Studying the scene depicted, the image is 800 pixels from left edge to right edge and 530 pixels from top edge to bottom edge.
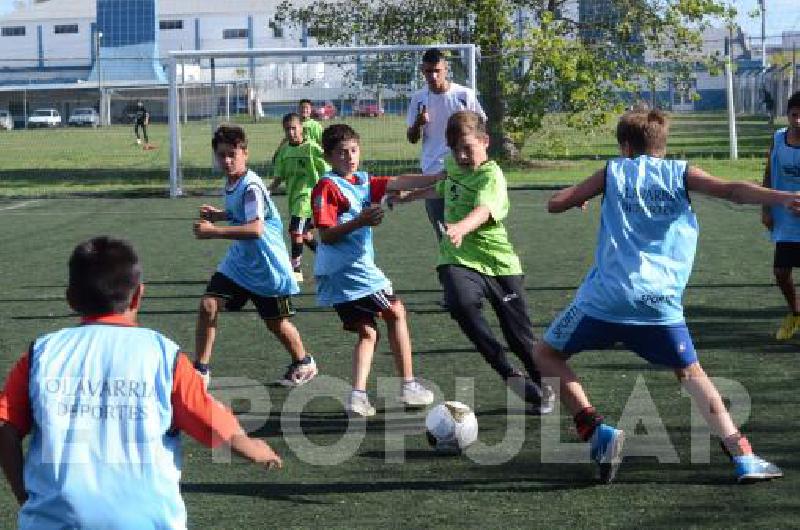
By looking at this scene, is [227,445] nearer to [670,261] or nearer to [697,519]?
[697,519]

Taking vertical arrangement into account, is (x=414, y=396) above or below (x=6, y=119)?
below

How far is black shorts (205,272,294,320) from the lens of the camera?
27.9 feet

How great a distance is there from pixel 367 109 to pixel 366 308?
64.2 feet

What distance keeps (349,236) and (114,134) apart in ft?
175

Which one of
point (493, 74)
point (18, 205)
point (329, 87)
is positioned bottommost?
point (18, 205)

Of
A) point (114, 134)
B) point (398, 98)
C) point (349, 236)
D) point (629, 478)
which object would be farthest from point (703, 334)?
point (114, 134)

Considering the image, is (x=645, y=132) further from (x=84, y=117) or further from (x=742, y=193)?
(x=84, y=117)

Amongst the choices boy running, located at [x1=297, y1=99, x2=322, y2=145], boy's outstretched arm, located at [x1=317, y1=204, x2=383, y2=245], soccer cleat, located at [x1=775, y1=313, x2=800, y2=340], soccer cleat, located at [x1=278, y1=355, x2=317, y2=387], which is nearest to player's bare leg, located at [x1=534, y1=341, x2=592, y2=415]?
boy's outstretched arm, located at [x1=317, y1=204, x2=383, y2=245]

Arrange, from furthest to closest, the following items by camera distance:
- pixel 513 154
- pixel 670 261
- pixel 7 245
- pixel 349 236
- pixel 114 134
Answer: pixel 114 134 < pixel 513 154 < pixel 7 245 < pixel 349 236 < pixel 670 261

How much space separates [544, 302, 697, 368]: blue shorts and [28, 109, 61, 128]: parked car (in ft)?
202

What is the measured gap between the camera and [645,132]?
20.4 feet

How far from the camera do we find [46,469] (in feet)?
12.4

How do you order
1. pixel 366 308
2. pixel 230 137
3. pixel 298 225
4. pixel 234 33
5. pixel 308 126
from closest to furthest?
pixel 366 308 → pixel 230 137 → pixel 298 225 → pixel 308 126 → pixel 234 33

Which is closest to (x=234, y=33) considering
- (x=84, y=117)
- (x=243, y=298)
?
(x=84, y=117)
